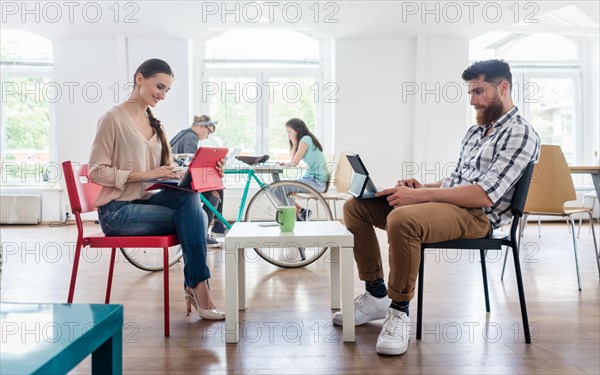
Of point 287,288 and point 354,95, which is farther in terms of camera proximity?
point 354,95

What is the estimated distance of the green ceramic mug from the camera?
2.13 metres

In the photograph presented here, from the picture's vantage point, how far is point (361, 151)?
6.40 meters

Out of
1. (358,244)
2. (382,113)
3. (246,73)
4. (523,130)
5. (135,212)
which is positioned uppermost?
(246,73)

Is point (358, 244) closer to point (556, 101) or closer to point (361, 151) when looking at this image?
point (361, 151)

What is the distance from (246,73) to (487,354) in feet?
17.6

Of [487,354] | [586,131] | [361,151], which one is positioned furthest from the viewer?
[586,131]

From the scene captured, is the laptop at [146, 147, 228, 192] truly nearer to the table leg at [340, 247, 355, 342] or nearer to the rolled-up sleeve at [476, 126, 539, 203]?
the table leg at [340, 247, 355, 342]

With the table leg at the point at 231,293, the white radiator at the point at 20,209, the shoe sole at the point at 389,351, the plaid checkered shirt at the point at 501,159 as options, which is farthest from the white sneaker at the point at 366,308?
the white radiator at the point at 20,209

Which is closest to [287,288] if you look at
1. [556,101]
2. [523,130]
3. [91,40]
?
[523,130]

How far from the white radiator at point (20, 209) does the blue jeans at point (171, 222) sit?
15.0ft

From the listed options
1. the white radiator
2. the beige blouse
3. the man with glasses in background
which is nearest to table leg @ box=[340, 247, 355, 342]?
the beige blouse

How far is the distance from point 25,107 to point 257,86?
9.48ft

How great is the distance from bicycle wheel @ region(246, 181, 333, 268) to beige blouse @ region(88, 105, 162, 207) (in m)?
1.38

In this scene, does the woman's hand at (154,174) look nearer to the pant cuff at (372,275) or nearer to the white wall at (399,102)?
the pant cuff at (372,275)
